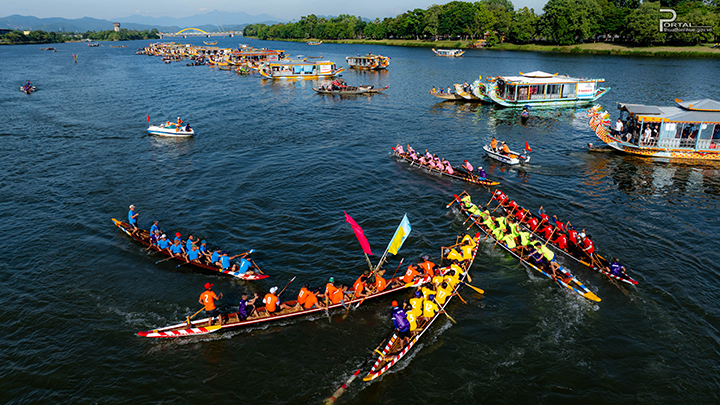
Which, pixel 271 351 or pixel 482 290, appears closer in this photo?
pixel 271 351

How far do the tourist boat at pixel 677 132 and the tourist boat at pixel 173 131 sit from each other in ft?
181

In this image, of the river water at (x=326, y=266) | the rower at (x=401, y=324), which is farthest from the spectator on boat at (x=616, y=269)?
the rower at (x=401, y=324)

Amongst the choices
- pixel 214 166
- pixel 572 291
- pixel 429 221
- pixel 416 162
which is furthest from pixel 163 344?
pixel 416 162

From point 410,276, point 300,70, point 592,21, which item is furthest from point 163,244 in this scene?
point 592,21

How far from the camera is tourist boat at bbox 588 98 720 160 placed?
40.4 meters

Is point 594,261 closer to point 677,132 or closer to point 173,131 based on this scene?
point 677,132

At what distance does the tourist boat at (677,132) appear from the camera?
40.4 meters

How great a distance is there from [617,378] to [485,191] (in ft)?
68.2

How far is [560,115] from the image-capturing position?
65.9 metres

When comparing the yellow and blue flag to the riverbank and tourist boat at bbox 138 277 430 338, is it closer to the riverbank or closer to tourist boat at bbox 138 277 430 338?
tourist boat at bbox 138 277 430 338

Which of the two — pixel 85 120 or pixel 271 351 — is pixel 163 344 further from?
pixel 85 120

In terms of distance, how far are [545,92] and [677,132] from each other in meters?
30.9

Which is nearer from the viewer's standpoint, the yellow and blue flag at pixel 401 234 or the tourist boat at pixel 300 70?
the yellow and blue flag at pixel 401 234

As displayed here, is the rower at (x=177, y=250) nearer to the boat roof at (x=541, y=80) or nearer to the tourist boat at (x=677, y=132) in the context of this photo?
the tourist boat at (x=677, y=132)
